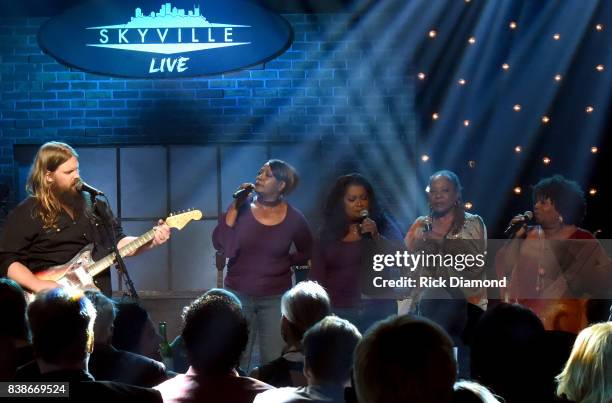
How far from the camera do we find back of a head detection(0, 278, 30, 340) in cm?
335

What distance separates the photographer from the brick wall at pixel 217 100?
7219 mm

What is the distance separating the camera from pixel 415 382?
5.90 ft

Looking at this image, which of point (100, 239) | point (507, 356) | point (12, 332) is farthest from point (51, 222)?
point (507, 356)

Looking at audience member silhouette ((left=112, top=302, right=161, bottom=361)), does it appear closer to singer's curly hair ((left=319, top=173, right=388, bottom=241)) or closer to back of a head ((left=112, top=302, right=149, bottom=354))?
back of a head ((left=112, top=302, right=149, bottom=354))

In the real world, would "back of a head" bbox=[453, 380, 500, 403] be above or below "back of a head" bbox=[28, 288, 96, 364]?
below

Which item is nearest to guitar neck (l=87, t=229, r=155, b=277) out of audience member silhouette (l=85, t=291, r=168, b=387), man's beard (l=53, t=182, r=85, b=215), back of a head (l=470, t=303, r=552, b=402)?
man's beard (l=53, t=182, r=85, b=215)

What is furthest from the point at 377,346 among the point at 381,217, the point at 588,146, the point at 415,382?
the point at 588,146

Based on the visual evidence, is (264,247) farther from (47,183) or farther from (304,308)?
(304,308)

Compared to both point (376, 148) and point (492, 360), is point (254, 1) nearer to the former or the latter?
point (376, 148)

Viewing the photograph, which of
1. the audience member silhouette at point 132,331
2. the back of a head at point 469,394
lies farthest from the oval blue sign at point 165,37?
the back of a head at point 469,394

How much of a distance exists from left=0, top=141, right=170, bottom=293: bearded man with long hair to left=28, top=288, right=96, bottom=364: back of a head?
8.20ft

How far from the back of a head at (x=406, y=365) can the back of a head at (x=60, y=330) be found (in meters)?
1.05

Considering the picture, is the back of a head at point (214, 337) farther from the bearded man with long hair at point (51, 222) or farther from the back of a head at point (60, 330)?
the bearded man with long hair at point (51, 222)

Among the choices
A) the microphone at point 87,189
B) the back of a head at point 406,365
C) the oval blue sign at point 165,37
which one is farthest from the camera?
the oval blue sign at point 165,37
